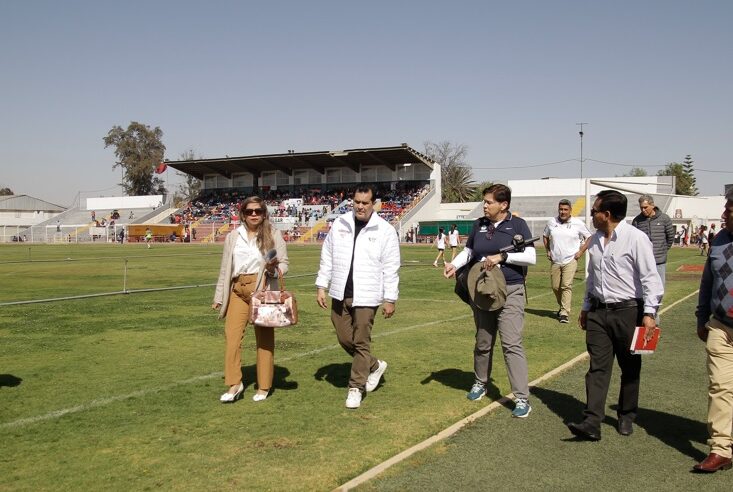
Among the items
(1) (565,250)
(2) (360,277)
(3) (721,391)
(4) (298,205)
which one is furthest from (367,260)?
(4) (298,205)

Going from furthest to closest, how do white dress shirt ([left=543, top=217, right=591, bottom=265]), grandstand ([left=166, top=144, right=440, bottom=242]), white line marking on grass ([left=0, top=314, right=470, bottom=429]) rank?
grandstand ([left=166, top=144, right=440, bottom=242])
white dress shirt ([left=543, top=217, right=591, bottom=265])
white line marking on grass ([left=0, top=314, right=470, bottom=429])

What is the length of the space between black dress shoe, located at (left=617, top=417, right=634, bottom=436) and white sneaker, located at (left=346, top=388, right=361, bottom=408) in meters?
2.20

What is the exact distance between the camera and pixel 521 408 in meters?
5.72

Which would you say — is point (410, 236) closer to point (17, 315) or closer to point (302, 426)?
point (17, 315)

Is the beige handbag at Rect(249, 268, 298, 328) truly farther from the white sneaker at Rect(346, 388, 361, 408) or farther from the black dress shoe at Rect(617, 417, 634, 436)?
the black dress shoe at Rect(617, 417, 634, 436)

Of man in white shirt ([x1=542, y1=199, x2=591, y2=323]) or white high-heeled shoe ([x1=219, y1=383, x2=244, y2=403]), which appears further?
man in white shirt ([x1=542, y1=199, x2=591, y2=323])

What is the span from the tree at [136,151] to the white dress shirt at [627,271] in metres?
→ 109

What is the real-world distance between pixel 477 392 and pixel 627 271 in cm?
188

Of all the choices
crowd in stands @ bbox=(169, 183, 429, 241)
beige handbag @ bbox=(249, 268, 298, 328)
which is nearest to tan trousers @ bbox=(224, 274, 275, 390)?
beige handbag @ bbox=(249, 268, 298, 328)

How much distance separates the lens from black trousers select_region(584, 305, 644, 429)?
524cm

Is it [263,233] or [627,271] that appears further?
[263,233]

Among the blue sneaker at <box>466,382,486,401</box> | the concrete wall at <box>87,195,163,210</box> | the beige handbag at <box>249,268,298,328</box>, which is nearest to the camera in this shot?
the beige handbag at <box>249,268,298,328</box>

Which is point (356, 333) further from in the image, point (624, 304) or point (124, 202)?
point (124, 202)

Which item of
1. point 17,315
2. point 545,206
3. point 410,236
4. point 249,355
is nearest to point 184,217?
point 410,236
